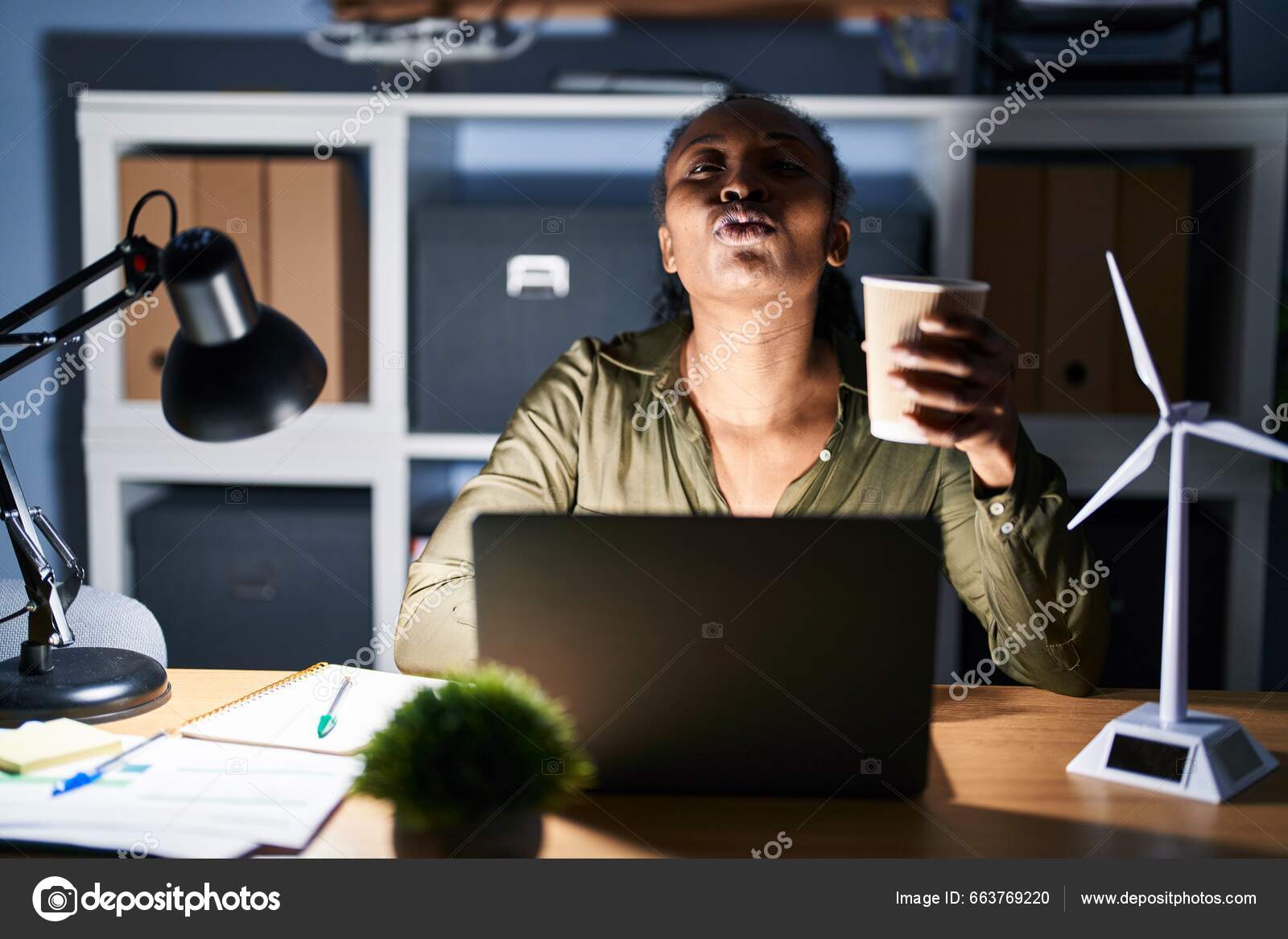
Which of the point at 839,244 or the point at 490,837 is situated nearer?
the point at 490,837

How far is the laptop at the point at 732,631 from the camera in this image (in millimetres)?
848

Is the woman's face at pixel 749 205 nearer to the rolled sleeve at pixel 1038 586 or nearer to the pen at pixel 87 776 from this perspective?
the rolled sleeve at pixel 1038 586

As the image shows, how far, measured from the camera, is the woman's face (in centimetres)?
152

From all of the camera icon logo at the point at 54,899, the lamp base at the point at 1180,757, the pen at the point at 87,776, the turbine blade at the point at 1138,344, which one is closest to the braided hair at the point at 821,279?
the turbine blade at the point at 1138,344

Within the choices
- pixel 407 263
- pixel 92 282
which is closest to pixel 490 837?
pixel 92 282

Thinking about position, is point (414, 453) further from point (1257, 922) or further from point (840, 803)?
point (1257, 922)

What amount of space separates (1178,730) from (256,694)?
89cm

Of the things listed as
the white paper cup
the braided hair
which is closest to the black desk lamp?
the white paper cup

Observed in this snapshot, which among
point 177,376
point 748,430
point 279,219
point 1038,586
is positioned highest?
point 279,219

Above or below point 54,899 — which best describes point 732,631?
above

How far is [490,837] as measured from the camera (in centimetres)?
79

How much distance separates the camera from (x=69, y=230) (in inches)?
102

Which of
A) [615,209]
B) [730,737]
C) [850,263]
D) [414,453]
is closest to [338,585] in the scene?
[414,453]

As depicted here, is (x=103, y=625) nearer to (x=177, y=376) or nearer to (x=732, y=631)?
(x=177, y=376)
